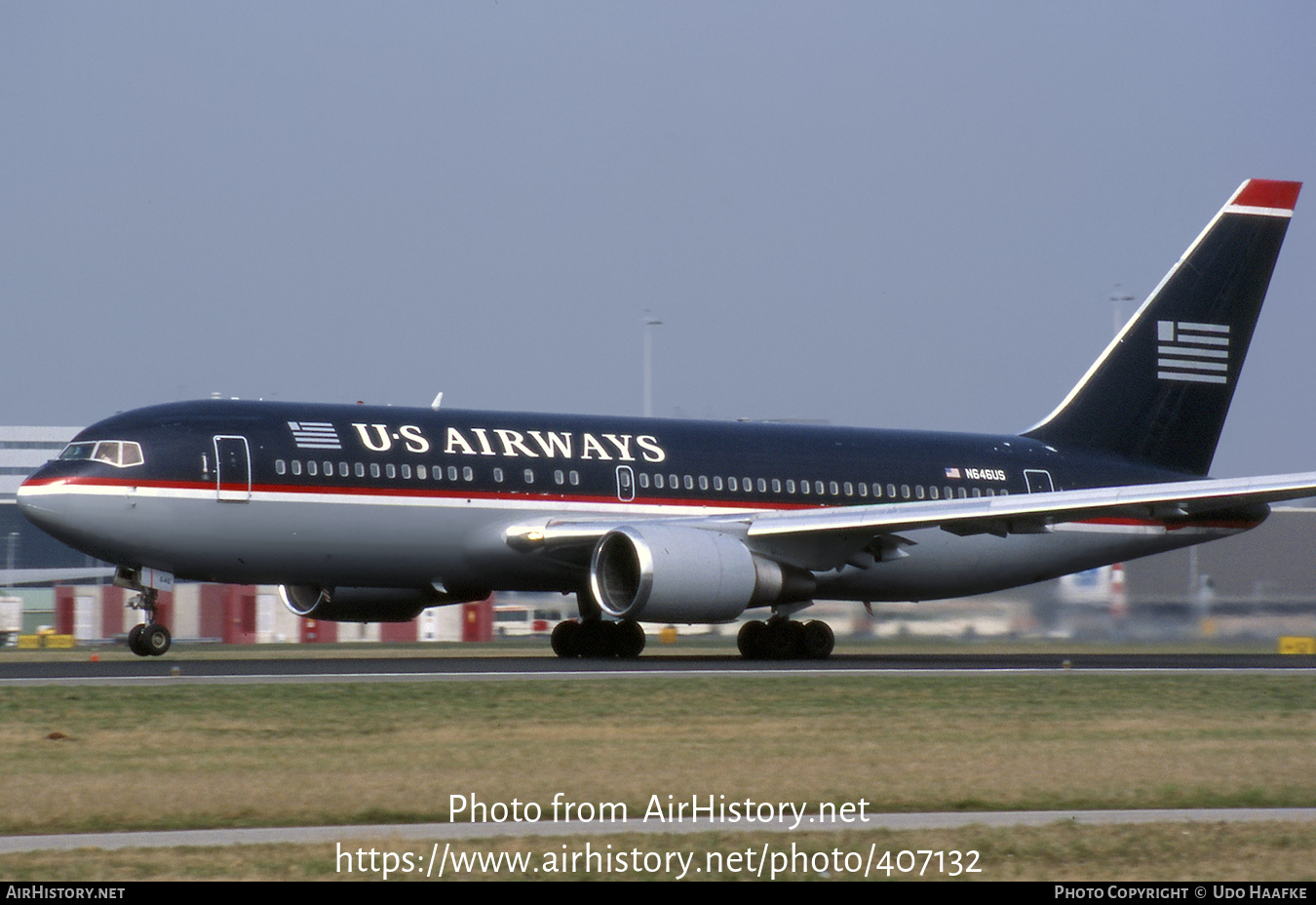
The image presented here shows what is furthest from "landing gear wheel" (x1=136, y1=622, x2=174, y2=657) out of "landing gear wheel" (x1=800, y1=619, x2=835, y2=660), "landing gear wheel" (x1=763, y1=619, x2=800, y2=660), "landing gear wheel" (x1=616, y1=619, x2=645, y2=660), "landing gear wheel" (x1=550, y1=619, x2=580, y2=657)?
"landing gear wheel" (x1=800, y1=619, x2=835, y2=660)

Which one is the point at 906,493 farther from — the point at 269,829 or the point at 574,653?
the point at 269,829

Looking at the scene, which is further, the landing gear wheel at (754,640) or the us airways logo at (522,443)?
the landing gear wheel at (754,640)

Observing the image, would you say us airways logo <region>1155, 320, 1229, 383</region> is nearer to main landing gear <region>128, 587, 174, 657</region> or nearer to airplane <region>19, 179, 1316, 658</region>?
airplane <region>19, 179, 1316, 658</region>

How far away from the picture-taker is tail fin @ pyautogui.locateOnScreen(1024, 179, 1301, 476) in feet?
116

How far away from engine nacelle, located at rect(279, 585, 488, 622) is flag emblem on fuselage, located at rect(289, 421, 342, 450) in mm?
3512

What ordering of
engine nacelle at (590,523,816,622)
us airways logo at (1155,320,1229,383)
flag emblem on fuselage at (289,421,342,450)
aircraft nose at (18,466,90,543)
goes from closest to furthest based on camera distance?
aircraft nose at (18,466,90,543)
engine nacelle at (590,523,816,622)
flag emblem on fuselage at (289,421,342,450)
us airways logo at (1155,320,1229,383)

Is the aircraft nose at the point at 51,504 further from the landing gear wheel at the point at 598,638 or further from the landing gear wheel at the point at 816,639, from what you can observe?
the landing gear wheel at the point at 816,639

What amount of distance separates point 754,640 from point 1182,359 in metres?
12.4

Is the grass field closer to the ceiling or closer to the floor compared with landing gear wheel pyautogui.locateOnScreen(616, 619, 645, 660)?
closer to the ceiling

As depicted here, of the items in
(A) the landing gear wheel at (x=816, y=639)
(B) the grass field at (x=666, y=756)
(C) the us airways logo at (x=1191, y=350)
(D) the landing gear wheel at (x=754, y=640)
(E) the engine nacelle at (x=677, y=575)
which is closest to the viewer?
(B) the grass field at (x=666, y=756)

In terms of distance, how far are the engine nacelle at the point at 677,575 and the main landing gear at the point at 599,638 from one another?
3.03m

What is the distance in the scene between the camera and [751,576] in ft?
89.6

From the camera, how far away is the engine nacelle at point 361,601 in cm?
2998

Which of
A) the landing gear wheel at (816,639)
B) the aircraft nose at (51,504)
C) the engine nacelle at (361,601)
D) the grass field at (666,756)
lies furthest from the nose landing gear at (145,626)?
the landing gear wheel at (816,639)
